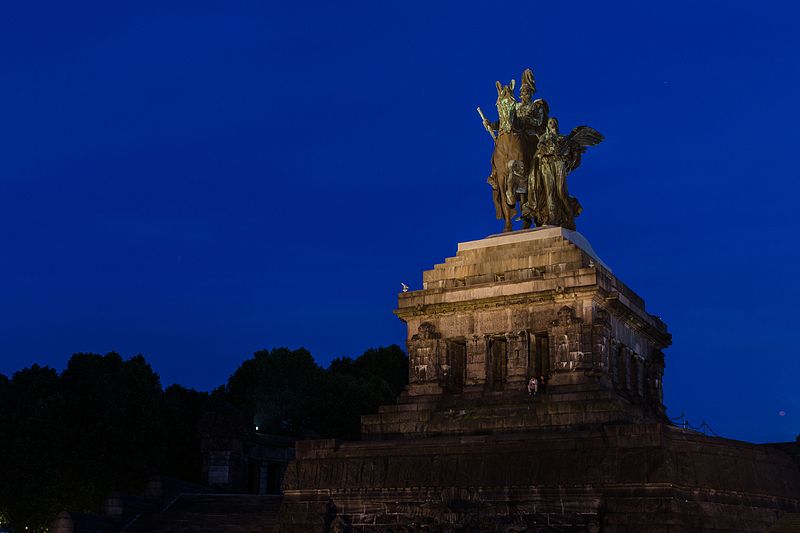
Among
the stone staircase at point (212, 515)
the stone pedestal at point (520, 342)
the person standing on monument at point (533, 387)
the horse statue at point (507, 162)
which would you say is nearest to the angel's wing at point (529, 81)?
the horse statue at point (507, 162)

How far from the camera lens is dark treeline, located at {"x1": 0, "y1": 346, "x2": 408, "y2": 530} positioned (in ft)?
146

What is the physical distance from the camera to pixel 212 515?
35781mm

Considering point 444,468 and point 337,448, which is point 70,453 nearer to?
point 337,448

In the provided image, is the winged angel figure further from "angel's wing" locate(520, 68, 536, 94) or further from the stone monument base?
the stone monument base

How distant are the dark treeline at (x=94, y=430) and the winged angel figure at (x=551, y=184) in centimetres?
1794

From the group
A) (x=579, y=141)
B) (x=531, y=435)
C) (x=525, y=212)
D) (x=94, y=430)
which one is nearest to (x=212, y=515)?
(x=94, y=430)

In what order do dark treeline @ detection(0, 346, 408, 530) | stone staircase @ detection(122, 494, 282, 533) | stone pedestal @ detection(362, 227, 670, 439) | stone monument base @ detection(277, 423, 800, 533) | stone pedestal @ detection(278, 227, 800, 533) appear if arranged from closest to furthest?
stone monument base @ detection(277, 423, 800, 533) → stone pedestal @ detection(278, 227, 800, 533) → stone pedestal @ detection(362, 227, 670, 439) → stone staircase @ detection(122, 494, 282, 533) → dark treeline @ detection(0, 346, 408, 530)

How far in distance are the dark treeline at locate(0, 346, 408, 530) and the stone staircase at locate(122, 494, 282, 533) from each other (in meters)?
7.28

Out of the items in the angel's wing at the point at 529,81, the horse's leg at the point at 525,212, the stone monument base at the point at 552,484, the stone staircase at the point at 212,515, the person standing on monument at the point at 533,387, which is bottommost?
the stone staircase at the point at 212,515

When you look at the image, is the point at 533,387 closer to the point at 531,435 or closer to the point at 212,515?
the point at 531,435

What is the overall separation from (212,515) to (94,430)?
1284 centimetres

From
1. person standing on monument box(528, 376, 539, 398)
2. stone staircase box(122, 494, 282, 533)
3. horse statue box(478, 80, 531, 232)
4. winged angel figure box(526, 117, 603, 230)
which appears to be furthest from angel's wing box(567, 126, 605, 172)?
stone staircase box(122, 494, 282, 533)

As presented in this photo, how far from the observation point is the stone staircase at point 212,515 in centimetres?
3394

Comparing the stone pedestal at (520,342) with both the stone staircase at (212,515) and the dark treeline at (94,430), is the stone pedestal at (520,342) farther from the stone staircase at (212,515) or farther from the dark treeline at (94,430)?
the dark treeline at (94,430)
